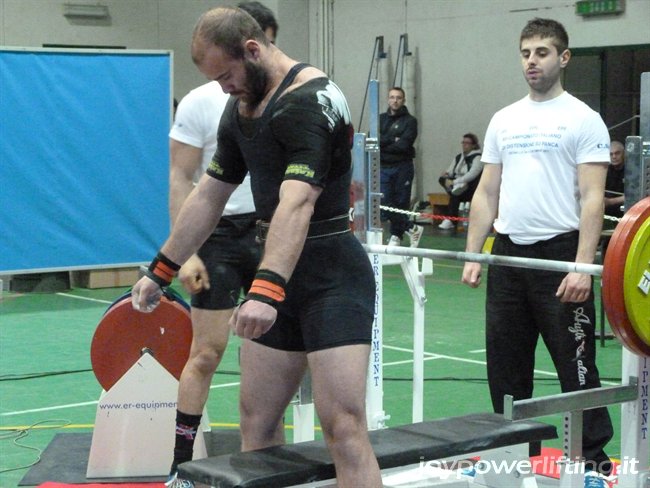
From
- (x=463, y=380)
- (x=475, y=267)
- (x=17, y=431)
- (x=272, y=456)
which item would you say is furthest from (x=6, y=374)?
(x=272, y=456)

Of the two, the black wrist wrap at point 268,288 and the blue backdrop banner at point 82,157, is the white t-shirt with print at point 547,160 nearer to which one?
the black wrist wrap at point 268,288

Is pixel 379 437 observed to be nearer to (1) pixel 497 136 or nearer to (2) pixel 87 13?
(1) pixel 497 136

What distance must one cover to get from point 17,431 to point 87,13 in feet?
43.7

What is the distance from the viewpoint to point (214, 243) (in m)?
4.19

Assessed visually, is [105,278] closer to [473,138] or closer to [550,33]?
[473,138]

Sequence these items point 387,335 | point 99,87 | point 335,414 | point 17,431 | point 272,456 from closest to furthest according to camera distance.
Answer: point 335,414
point 272,456
point 17,431
point 387,335
point 99,87

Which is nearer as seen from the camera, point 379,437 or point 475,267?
point 379,437

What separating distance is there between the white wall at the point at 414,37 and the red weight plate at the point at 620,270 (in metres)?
11.2

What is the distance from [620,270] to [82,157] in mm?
6980

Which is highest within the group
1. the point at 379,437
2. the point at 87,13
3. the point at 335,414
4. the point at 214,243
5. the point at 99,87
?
the point at 87,13

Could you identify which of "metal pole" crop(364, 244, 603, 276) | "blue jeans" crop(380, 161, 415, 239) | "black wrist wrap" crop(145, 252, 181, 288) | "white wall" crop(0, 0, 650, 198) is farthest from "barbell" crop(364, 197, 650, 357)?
"white wall" crop(0, 0, 650, 198)

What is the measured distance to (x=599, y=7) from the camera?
1390cm

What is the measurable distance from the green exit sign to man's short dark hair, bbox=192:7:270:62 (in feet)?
38.8

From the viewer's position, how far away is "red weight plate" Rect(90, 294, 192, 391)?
4613 millimetres
